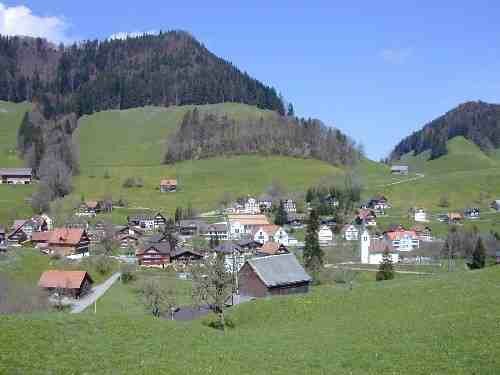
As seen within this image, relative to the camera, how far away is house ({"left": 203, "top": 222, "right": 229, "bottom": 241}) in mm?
112188

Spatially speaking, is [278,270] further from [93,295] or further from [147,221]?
[147,221]

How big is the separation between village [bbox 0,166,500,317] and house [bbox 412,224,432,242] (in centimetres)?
18

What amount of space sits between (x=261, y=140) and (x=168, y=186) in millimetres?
45574

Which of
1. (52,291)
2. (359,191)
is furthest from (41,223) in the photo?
(359,191)

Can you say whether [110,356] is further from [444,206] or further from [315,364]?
[444,206]

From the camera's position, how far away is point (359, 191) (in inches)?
5630

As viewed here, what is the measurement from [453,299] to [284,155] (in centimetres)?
15373

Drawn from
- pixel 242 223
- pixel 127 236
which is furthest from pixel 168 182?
pixel 127 236

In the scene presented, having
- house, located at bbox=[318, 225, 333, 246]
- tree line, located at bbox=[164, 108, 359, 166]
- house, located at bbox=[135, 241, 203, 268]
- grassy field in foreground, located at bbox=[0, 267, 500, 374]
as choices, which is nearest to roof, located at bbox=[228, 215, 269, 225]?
house, located at bbox=[318, 225, 333, 246]

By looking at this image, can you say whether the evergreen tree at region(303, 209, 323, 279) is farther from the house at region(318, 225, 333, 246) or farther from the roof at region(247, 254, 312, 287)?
the house at region(318, 225, 333, 246)

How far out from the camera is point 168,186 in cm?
14850

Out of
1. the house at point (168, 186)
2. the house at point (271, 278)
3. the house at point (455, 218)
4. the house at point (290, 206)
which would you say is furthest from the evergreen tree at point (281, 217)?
the house at point (271, 278)

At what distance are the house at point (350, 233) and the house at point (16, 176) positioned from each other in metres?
82.5

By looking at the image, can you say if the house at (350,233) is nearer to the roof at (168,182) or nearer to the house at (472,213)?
the house at (472,213)
